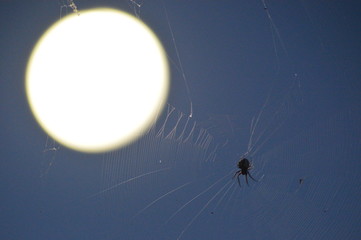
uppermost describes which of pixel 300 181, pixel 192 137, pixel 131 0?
pixel 131 0

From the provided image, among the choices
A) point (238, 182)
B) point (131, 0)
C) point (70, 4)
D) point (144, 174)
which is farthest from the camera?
point (238, 182)

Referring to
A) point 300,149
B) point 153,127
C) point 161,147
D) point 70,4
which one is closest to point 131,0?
point 70,4

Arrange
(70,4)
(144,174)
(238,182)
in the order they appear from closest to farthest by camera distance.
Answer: (70,4), (144,174), (238,182)

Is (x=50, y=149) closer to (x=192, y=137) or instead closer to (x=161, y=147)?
(x=161, y=147)

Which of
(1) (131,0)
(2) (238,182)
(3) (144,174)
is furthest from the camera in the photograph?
(2) (238,182)

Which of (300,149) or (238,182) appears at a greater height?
(300,149)

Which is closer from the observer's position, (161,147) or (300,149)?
(161,147)

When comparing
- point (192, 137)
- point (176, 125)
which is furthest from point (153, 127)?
point (192, 137)

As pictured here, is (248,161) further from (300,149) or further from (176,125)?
(176,125)

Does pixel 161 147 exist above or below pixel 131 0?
below
